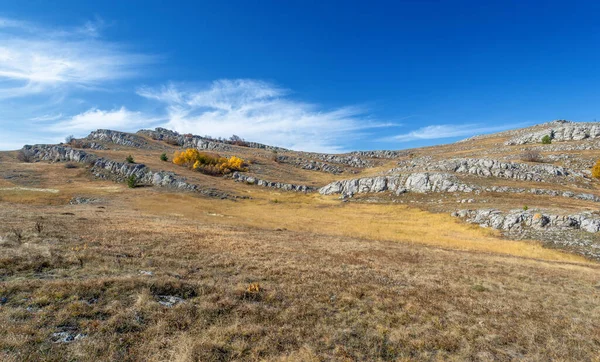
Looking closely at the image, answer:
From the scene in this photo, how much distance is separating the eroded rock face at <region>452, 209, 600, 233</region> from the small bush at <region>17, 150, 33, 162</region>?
14029 cm

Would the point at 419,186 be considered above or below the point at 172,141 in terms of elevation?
below

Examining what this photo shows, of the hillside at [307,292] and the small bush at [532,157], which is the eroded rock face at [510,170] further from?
the hillside at [307,292]

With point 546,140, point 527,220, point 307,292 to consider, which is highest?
point 546,140

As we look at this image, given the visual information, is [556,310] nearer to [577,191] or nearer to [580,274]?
[580,274]

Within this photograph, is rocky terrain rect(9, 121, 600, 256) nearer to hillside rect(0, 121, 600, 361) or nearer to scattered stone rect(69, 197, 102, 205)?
hillside rect(0, 121, 600, 361)

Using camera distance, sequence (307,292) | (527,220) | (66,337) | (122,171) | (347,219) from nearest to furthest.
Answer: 1. (66,337)
2. (307,292)
3. (527,220)
4. (347,219)
5. (122,171)

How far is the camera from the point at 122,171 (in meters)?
84.7

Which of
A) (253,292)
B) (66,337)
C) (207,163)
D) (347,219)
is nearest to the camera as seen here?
(66,337)

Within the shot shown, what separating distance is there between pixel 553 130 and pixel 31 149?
8400 inches

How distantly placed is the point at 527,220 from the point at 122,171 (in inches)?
3854

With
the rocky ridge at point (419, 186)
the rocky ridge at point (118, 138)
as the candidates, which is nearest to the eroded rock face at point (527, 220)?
the rocky ridge at point (419, 186)

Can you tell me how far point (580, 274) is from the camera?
2245cm

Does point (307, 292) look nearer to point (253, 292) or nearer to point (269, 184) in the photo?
point (253, 292)

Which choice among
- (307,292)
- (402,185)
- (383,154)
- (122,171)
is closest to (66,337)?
(307,292)
